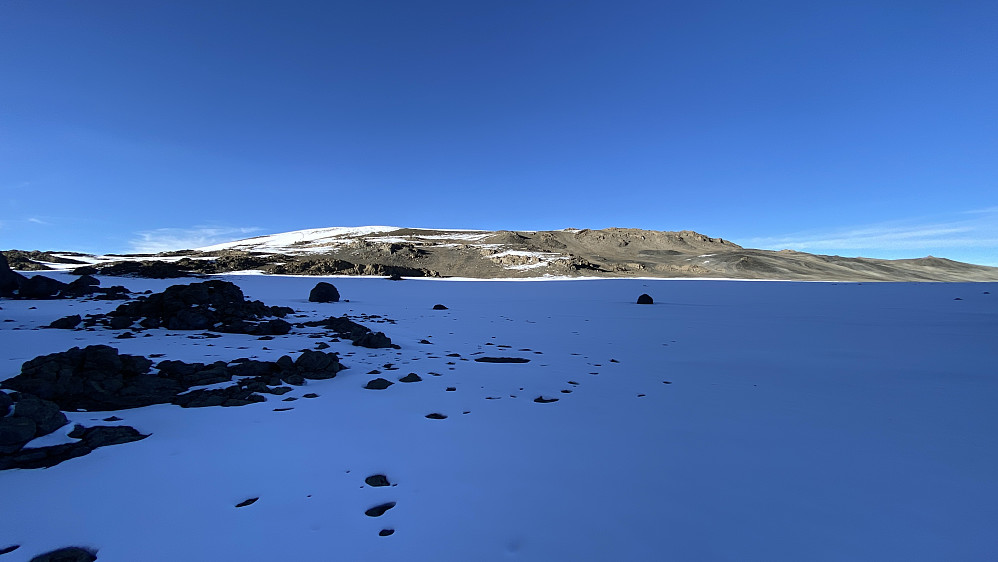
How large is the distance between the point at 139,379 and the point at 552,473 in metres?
5.65

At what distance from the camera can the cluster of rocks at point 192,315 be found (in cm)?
1012

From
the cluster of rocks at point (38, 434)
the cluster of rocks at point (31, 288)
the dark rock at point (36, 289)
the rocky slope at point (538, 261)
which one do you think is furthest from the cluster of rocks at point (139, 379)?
the rocky slope at point (538, 261)

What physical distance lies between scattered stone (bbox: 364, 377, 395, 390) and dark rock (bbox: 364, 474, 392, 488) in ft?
8.62

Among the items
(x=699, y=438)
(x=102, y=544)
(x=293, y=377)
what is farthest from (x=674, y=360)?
(x=102, y=544)

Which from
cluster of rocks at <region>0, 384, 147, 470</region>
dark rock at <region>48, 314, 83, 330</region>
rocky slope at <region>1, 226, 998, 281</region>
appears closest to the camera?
cluster of rocks at <region>0, 384, 147, 470</region>

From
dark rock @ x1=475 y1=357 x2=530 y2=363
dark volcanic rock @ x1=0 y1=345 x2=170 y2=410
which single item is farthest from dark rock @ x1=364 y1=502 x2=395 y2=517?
dark rock @ x1=475 y1=357 x2=530 y2=363

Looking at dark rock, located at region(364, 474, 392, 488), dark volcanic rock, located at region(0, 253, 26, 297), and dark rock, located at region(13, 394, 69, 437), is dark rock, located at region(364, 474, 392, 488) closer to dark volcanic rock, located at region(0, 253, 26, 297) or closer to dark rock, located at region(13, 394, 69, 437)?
dark rock, located at region(13, 394, 69, 437)

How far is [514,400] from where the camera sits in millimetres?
5434

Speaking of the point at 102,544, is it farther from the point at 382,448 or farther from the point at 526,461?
the point at 526,461

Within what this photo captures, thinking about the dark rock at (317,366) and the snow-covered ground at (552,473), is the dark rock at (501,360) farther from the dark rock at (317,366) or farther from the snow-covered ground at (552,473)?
the dark rock at (317,366)

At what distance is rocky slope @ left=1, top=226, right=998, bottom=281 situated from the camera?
188ft

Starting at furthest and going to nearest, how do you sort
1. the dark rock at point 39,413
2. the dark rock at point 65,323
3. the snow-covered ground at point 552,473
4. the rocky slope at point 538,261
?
1. the rocky slope at point 538,261
2. the dark rock at point 65,323
3. the dark rock at point 39,413
4. the snow-covered ground at point 552,473

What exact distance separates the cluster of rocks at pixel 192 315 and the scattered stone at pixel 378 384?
559 centimetres

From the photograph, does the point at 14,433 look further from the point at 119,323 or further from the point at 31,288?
the point at 31,288
